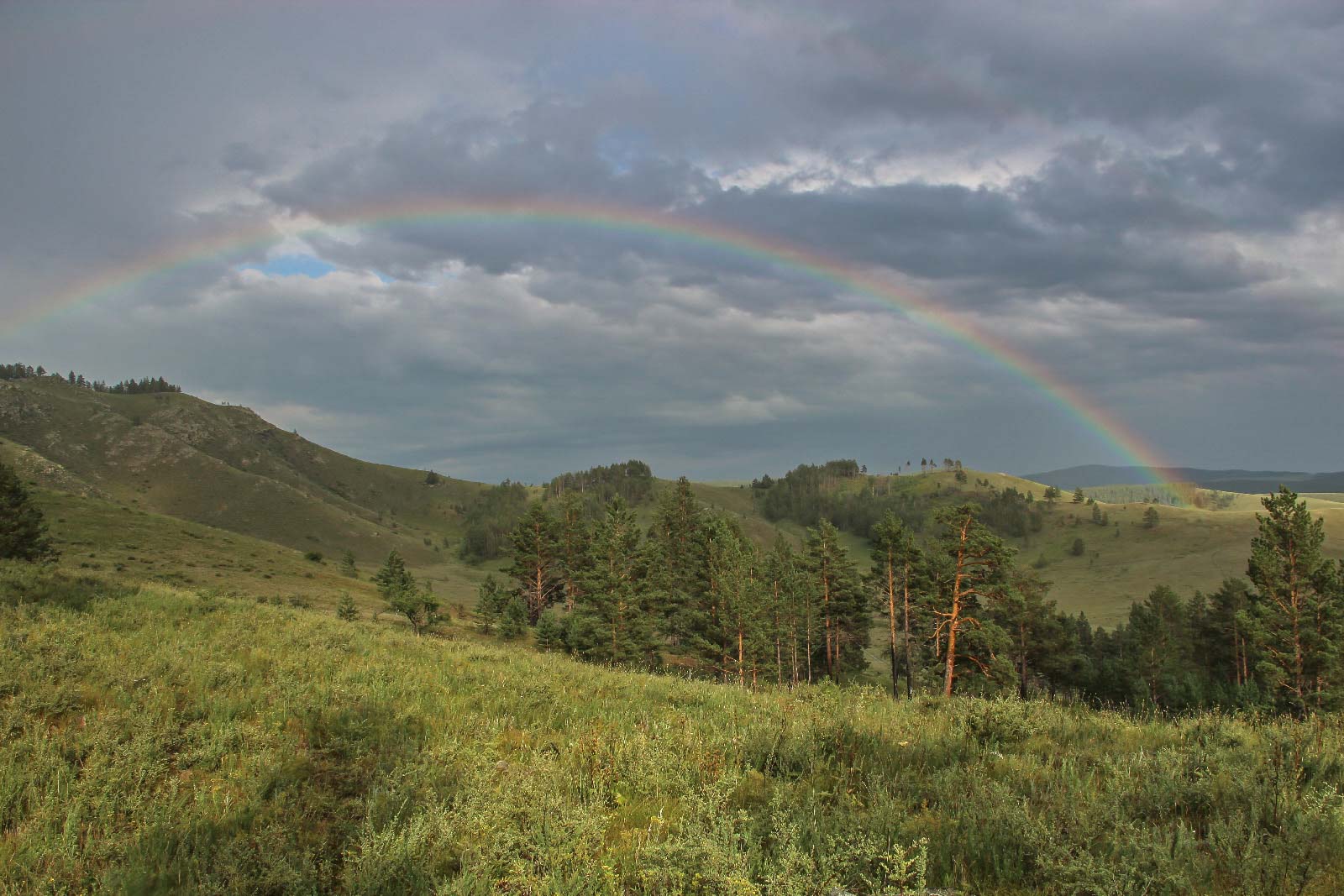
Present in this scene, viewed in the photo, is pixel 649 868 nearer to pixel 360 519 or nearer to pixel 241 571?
pixel 241 571

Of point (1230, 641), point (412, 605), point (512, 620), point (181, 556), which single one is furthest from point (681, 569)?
point (1230, 641)

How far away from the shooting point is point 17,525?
39250mm

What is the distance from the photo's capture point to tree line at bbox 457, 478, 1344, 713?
37.5 metres

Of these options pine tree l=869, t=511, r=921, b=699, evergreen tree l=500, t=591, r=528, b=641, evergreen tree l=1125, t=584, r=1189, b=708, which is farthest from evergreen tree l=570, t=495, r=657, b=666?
evergreen tree l=1125, t=584, r=1189, b=708

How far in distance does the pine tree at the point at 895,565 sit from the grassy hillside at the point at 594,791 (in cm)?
3894

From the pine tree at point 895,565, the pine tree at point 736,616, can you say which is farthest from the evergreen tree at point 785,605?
the pine tree at point 895,565

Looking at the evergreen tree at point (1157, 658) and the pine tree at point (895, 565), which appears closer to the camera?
the pine tree at point (895, 565)

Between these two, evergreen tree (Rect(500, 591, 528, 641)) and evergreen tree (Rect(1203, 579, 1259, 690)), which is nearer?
evergreen tree (Rect(500, 591, 528, 641))

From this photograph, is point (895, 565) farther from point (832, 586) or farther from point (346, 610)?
point (346, 610)

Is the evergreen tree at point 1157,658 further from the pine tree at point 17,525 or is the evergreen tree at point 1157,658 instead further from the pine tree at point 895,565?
the pine tree at point 17,525

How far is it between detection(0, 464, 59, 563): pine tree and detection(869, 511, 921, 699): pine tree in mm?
54485

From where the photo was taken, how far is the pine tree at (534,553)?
6262 centimetres

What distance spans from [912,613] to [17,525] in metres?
60.1

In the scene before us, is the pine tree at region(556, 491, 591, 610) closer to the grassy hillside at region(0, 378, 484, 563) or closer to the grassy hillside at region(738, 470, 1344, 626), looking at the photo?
the grassy hillside at region(738, 470, 1344, 626)
